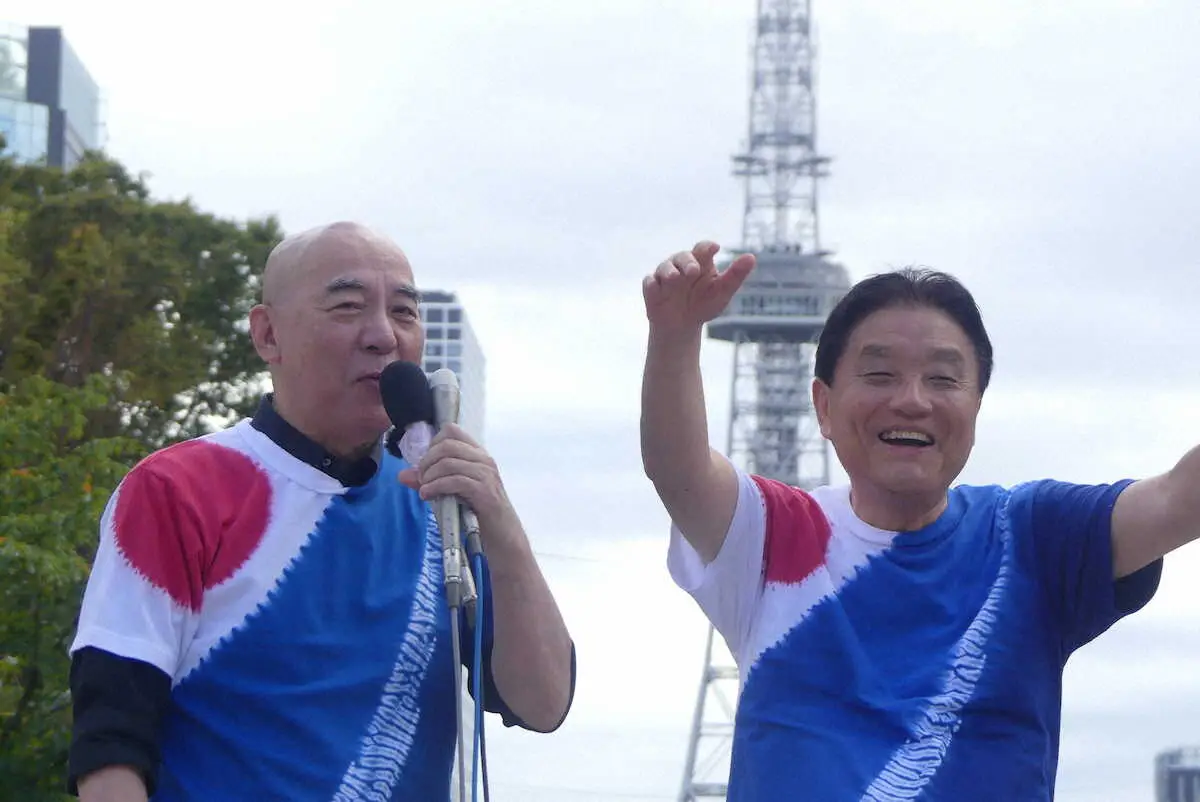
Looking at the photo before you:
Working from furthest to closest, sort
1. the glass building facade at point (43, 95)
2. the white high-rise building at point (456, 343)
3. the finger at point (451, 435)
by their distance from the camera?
the white high-rise building at point (456, 343) < the glass building facade at point (43, 95) < the finger at point (451, 435)

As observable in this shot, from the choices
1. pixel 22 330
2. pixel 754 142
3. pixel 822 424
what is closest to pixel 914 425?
pixel 822 424

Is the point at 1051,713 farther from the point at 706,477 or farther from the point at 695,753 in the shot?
the point at 695,753

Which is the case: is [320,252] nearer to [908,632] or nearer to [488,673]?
[488,673]

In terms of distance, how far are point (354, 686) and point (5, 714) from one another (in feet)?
30.3

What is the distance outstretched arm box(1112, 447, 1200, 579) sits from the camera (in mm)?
3842

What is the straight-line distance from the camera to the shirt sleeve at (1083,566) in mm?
3979

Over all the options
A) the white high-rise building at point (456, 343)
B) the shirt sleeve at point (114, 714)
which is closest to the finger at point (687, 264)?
the shirt sleeve at point (114, 714)

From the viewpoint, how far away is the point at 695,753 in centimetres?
6919

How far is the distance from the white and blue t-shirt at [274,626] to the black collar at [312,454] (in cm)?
2

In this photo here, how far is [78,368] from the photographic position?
18578mm

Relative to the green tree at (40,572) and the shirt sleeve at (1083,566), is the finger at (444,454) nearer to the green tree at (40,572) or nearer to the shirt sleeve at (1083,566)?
the shirt sleeve at (1083,566)

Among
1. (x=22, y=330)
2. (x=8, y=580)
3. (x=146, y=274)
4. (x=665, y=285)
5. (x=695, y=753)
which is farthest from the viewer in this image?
(x=695, y=753)

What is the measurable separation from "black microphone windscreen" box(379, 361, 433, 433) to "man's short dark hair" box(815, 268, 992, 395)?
88cm

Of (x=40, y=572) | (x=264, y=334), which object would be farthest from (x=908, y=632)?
(x=40, y=572)
